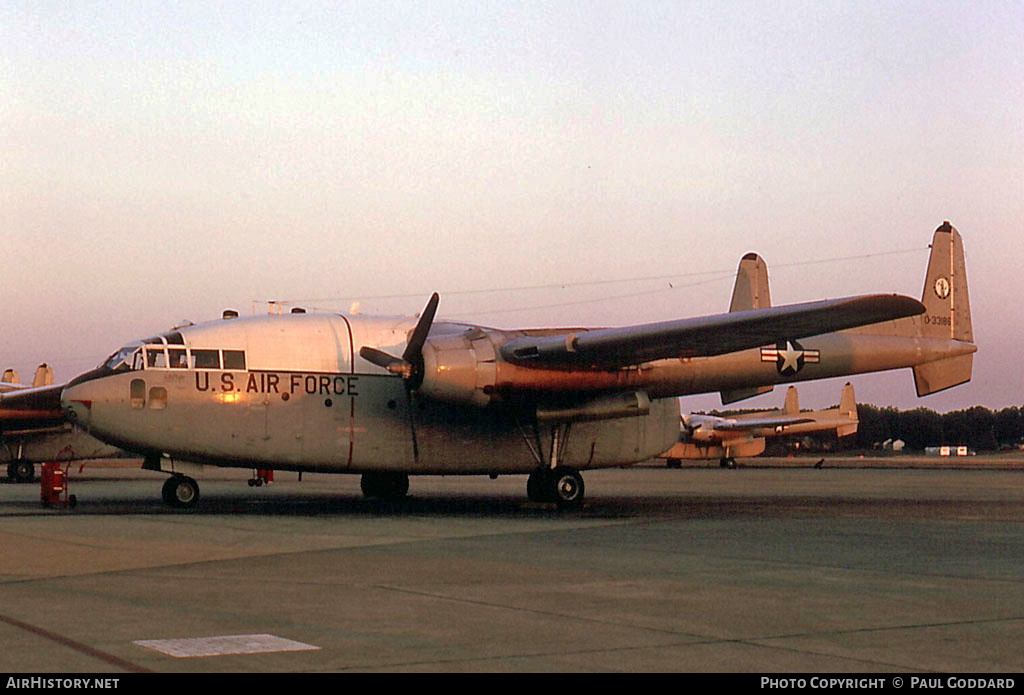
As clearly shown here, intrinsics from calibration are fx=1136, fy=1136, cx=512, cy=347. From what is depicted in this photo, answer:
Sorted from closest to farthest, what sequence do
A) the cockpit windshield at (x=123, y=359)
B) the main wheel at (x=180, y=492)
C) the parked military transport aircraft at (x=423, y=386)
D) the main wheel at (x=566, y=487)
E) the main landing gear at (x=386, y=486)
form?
the parked military transport aircraft at (x=423, y=386)
the cockpit windshield at (x=123, y=359)
the main wheel at (x=180, y=492)
the main wheel at (x=566, y=487)
the main landing gear at (x=386, y=486)

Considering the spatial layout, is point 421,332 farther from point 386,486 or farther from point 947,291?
point 947,291

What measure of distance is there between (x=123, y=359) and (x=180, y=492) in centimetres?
347

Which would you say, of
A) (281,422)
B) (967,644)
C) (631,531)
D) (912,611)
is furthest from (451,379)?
(967,644)

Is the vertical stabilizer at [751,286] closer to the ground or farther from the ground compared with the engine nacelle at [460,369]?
farther from the ground

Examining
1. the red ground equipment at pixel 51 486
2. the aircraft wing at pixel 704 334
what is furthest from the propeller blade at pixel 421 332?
the red ground equipment at pixel 51 486

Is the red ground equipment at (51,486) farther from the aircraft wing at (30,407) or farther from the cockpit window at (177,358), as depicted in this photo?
the aircraft wing at (30,407)

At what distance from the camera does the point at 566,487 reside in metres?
25.8

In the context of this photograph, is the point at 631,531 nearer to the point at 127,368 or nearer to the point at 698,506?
the point at 698,506

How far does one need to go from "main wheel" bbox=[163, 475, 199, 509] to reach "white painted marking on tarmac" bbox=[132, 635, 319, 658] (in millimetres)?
17032

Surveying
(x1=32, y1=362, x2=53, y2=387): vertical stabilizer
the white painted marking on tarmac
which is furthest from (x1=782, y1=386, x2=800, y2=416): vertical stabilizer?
the white painted marking on tarmac

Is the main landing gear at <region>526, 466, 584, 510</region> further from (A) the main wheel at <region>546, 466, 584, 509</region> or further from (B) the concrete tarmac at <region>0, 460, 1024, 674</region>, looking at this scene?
(B) the concrete tarmac at <region>0, 460, 1024, 674</region>

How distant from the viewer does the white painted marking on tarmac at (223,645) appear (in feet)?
25.4

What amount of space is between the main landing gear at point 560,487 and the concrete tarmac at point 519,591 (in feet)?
10.4
